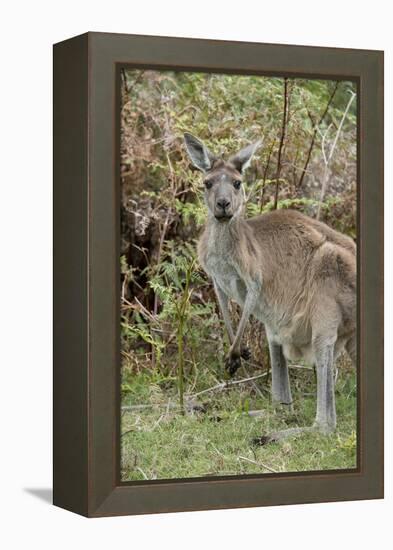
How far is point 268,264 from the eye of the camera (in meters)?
9.70

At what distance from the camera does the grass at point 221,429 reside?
29.7 feet

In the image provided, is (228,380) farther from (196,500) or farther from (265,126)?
(265,126)

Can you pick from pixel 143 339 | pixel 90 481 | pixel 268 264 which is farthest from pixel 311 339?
pixel 90 481

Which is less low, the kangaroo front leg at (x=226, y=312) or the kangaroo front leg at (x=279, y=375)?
the kangaroo front leg at (x=226, y=312)

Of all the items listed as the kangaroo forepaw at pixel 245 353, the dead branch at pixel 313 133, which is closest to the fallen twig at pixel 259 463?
the kangaroo forepaw at pixel 245 353

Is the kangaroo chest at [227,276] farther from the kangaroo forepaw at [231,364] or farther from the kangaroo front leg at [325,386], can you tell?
the kangaroo front leg at [325,386]

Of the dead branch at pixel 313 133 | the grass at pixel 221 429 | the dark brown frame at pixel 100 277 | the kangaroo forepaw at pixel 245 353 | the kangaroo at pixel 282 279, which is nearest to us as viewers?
the dark brown frame at pixel 100 277

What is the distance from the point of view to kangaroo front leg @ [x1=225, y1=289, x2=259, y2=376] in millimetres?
9539

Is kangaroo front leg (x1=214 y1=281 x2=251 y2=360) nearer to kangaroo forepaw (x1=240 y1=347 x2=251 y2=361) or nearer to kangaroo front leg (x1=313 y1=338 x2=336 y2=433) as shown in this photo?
kangaroo forepaw (x1=240 y1=347 x2=251 y2=361)

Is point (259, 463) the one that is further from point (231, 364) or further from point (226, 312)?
point (226, 312)

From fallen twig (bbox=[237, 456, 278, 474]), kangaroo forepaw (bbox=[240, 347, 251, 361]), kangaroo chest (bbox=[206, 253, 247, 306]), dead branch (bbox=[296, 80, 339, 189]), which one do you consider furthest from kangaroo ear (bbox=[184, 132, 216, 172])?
fallen twig (bbox=[237, 456, 278, 474])

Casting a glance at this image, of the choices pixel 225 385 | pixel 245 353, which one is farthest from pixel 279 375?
pixel 225 385

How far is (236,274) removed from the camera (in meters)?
9.58

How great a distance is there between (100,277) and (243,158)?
136cm
